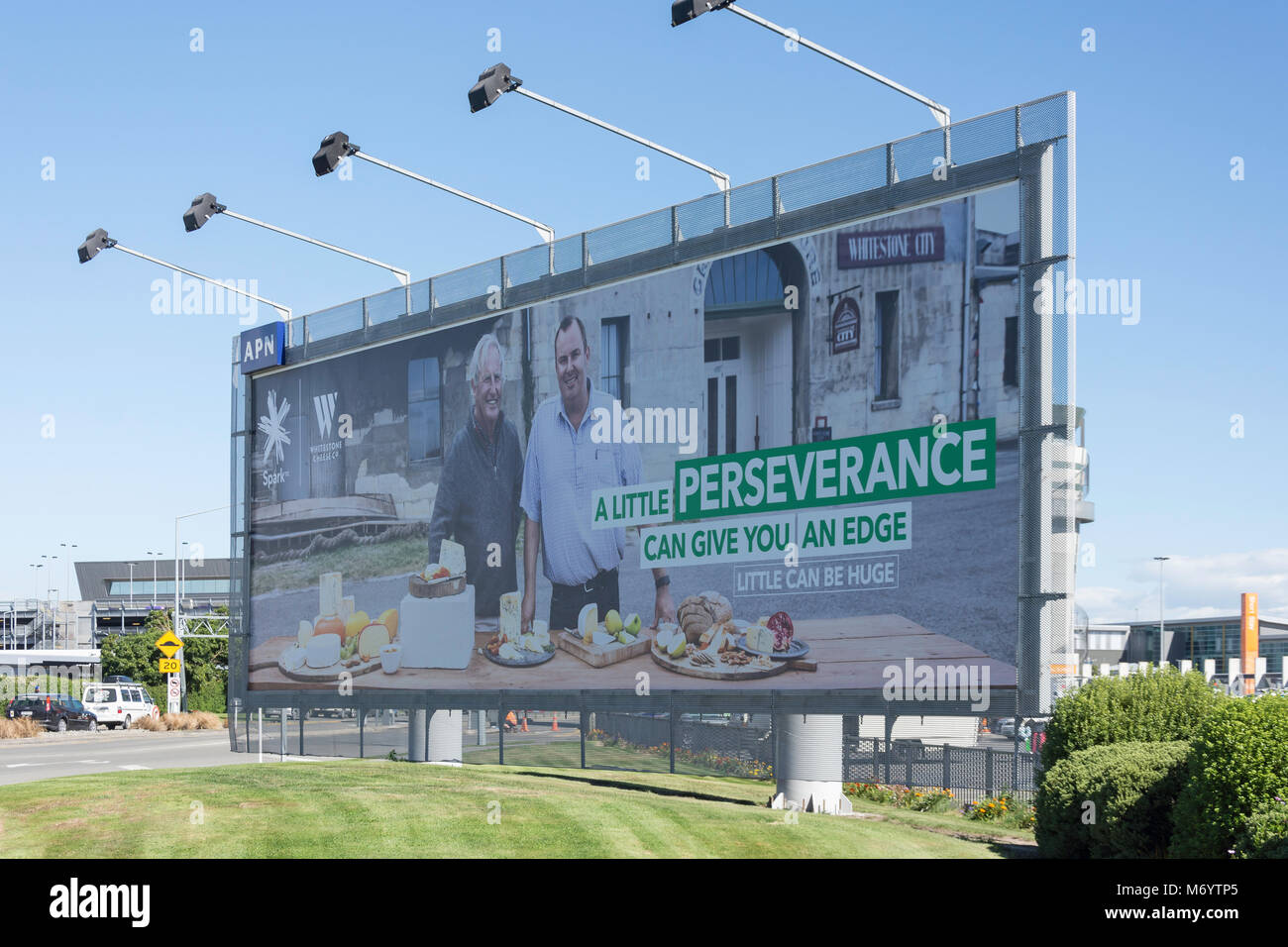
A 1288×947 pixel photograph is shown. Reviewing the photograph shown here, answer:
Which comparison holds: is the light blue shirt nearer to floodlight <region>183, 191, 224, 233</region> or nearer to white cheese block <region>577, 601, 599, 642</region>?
white cheese block <region>577, 601, 599, 642</region>

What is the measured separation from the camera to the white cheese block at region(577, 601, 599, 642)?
80.4 feet

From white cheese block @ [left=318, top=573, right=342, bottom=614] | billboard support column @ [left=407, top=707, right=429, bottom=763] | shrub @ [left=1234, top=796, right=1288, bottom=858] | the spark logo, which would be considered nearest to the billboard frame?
billboard support column @ [left=407, top=707, right=429, bottom=763]

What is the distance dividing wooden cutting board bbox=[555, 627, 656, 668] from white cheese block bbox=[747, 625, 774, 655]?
2.13 meters

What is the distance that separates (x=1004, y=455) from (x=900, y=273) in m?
3.22

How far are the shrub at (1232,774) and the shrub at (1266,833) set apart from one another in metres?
0.07

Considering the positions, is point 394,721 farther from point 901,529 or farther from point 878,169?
point 878,169

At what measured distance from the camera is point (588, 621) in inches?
971

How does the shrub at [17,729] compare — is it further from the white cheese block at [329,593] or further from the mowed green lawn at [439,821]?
the mowed green lawn at [439,821]

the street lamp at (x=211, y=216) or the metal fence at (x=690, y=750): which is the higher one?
the street lamp at (x=211, y=216)

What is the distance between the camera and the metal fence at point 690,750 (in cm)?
2408

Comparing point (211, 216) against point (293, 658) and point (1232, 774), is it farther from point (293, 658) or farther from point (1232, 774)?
point (1232, 774)

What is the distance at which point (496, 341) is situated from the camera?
2733 centimetres

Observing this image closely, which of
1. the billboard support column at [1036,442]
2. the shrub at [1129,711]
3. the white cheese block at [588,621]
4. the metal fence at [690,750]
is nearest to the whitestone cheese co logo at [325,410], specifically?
the metal fence at [690,750]

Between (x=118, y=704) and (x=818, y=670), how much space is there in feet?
153
